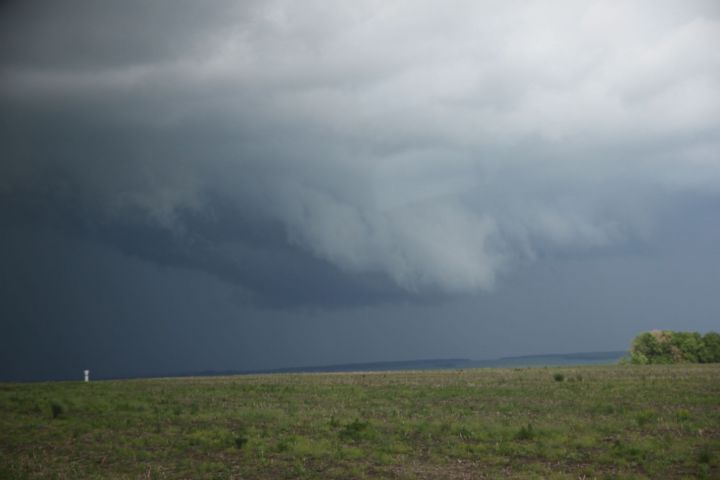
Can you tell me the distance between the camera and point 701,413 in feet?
101

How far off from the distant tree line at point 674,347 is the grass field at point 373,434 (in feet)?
203

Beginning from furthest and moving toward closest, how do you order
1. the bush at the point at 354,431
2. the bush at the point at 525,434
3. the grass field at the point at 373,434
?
the bush at the point at 354,431
the bush at the point at 525,434
the grass field at the point at 373,434

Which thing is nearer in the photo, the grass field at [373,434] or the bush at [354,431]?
the grass field at [373,434]

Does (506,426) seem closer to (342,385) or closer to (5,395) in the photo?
(342,385)

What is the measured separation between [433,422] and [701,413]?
1323 centimetres

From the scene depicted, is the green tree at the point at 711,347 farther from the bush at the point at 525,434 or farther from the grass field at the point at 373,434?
the bush at the point at 525,434

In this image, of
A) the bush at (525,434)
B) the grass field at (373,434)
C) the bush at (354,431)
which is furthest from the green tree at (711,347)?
the bush at (354,431)

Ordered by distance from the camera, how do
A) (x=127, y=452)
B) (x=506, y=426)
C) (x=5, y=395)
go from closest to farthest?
(x=127, y=452)
(x=506, y=426)
(x=5, y=395)

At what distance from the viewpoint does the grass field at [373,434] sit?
2159 centimetres

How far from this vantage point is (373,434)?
2720 cm

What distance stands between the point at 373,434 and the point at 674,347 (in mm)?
88274

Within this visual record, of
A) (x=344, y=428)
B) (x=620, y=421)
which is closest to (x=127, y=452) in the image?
(x=344, y=428)

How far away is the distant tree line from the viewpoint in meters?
98.4

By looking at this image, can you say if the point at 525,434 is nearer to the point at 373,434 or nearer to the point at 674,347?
the point at 373,434
